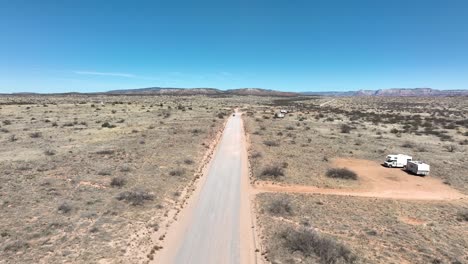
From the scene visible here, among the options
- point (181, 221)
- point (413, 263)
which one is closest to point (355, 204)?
point (413, 263)

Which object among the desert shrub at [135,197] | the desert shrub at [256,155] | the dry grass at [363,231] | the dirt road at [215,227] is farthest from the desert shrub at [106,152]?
the dry grass at [363,231]

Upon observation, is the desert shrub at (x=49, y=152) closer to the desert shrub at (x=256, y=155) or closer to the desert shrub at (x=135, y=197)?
the desert shrub at (x=135, y=197)

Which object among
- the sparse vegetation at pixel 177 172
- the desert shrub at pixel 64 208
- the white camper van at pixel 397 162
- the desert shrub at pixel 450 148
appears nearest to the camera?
the desert shrub at pixel 64 208

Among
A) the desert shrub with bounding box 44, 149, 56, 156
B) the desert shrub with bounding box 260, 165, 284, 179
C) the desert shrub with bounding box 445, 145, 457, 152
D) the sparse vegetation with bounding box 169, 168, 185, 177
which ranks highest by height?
the desert shrub with bounding box 44, 149, 56, 156

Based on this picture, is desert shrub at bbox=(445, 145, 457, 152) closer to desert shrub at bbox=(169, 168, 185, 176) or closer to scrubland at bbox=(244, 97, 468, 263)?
scrubland at bbox=(244, 97, 468, 263)

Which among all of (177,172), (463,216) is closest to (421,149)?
(463,216)

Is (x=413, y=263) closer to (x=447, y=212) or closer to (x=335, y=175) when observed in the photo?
(x=447, y=212)

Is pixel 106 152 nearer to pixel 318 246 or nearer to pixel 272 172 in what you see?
pixel 272 172

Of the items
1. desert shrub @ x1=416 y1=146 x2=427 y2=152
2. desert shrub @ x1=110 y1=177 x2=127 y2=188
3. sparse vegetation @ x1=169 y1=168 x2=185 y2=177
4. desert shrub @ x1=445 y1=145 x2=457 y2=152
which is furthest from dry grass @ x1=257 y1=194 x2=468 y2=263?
desert shrub @ x1=445 y1=145 x2=457 y2=152
